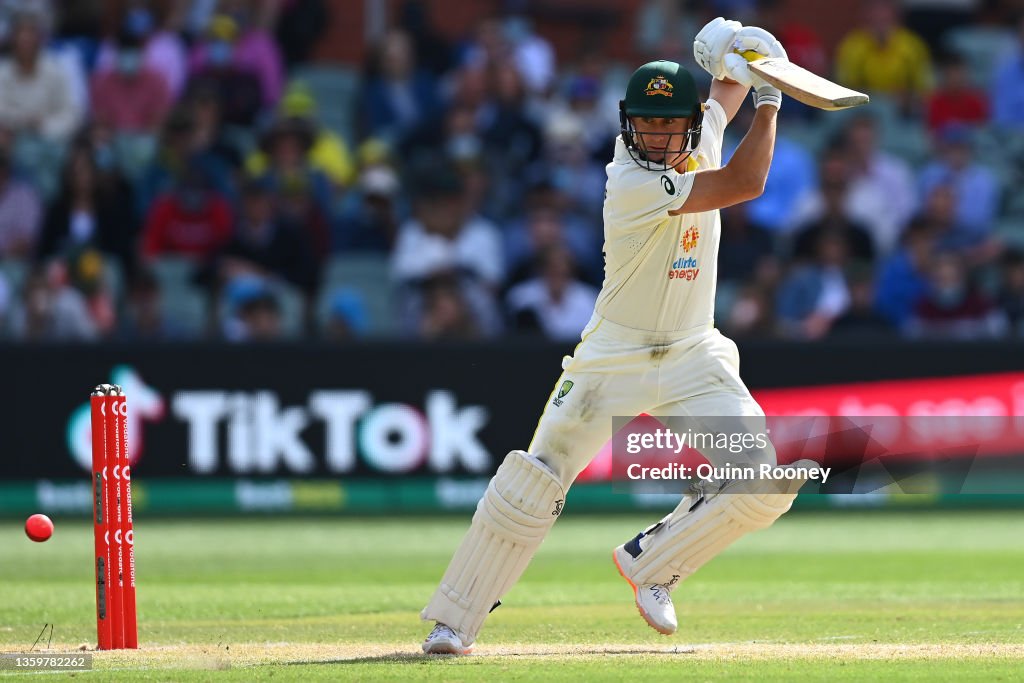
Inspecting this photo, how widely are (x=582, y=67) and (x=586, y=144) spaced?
3.37ft

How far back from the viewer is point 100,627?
249 inches

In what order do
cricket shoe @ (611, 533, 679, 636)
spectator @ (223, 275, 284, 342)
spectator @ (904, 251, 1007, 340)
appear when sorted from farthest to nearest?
spectator @ (904, 251, 1007, 340) → spectator @ (223, 275, 284, 342) → cricket shoe @ (611, 533, 679, 636)

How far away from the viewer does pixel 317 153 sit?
48.2 feet

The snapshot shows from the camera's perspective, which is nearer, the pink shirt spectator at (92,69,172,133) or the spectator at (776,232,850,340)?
the spectator at (776,232,850,340)

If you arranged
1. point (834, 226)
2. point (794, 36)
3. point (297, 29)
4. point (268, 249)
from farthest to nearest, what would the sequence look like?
1. point (794, 36)
2. point (297, 29)
3. point (834, 226)
4. point (268, 249)

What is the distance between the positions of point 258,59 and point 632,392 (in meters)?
9.66

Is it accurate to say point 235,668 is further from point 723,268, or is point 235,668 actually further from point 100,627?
point 723,268

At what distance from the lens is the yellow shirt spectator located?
15.8 meters

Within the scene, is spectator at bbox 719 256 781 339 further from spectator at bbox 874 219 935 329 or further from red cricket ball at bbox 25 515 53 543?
red cricket ball at bbox 25 515 53 543

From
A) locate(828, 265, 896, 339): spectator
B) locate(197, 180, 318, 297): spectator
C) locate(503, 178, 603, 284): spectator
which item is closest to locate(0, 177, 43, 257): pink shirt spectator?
locate(197, 180, 318, 297): spectator

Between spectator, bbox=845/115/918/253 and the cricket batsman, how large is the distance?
8.36 meters

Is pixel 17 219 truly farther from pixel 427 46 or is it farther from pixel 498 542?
pixel 498 542

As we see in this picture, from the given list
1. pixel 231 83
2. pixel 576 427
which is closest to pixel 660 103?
pixel 576 427

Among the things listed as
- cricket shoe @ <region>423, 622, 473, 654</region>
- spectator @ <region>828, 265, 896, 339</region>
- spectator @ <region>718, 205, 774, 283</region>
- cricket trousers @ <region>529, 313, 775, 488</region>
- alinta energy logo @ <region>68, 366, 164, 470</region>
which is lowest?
alinta energy logo @ <region>68, 366, 164, 470</region>
